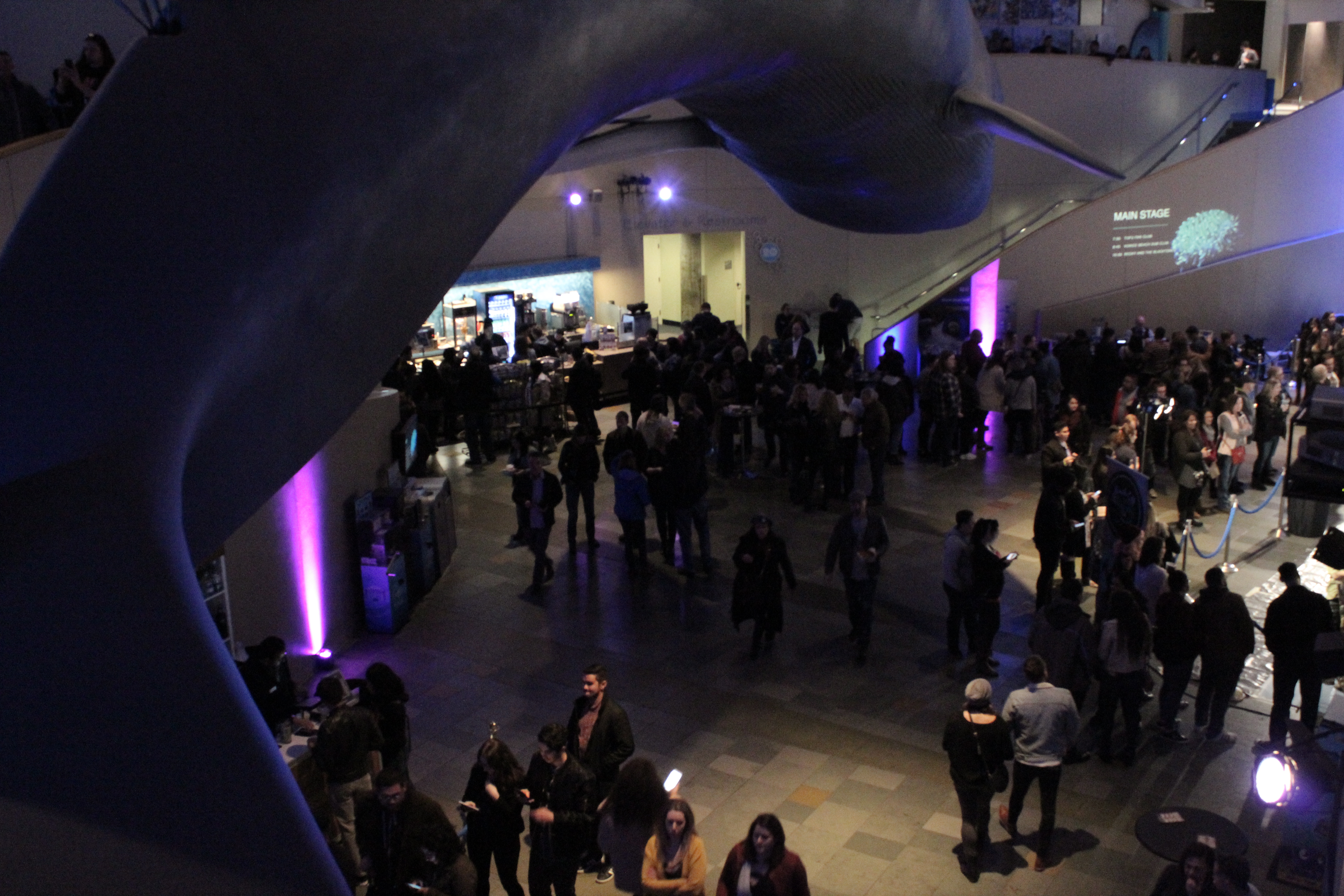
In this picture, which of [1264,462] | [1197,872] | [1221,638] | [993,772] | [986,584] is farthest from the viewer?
[1264,462]

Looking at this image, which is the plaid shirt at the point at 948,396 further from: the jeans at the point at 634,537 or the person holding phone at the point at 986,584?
the person holding phone at the point at 986,584

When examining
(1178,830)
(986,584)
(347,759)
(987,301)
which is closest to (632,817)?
(347,759)

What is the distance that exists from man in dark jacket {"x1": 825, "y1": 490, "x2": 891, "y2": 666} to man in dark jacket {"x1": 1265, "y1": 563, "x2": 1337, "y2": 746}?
2.73 metres

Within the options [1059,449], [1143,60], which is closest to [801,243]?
[1143,60]

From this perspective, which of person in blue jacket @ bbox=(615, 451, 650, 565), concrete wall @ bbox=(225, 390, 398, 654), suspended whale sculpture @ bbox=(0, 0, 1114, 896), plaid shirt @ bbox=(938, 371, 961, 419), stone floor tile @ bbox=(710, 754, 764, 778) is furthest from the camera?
plaid shirt @ bbox=(938, 371, 961, 419)

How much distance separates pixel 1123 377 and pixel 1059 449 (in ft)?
20.5

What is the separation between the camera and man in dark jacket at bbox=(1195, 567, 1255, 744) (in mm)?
7871

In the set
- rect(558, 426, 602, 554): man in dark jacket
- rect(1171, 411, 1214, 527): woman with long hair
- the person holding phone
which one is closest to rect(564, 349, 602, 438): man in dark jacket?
rect(558, 426, 602, 554): man in dark jacket

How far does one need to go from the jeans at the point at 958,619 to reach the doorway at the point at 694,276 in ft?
43.8

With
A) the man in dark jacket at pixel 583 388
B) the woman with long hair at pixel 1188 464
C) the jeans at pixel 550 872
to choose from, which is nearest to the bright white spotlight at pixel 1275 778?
the jeans at pixel 550 872

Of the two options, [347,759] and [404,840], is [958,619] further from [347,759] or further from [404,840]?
[404,840]

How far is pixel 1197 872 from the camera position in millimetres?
4906

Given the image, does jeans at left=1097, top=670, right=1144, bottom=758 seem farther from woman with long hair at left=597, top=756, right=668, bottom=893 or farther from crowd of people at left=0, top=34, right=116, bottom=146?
crowd of people at left=0, top=34, right=116, bottom=146

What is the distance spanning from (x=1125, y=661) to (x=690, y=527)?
4.42 m
